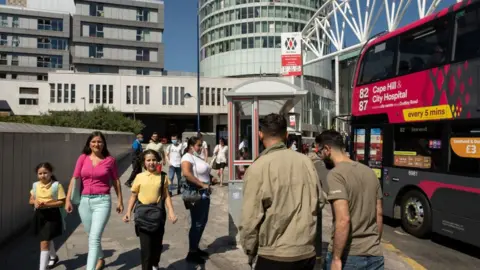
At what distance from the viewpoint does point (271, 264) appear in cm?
237

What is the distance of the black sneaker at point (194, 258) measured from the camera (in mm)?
5078

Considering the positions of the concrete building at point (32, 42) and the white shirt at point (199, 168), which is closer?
the white shirt at point (199, 168)

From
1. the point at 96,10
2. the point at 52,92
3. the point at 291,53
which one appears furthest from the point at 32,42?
the point at 291,53

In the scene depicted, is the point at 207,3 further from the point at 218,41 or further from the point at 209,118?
the point at 209,118

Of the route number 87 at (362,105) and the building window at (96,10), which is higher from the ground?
the building window at (96,10)

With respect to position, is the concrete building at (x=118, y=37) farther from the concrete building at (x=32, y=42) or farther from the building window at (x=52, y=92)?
the building window at (x=52, y=92)

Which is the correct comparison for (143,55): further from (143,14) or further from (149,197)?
(149,197)

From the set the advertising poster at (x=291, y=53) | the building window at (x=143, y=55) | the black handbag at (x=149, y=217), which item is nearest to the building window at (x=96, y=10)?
the building window at (x=143, y=55)

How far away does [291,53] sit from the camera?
3369cm

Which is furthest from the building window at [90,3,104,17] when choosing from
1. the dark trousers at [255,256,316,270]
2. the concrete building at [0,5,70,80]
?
the dark trousers at [255,256,316,270]

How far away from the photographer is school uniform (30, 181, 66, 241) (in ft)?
14.8

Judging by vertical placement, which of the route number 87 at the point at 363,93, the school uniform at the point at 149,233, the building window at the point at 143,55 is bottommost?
the school uniform at the point at 149,233

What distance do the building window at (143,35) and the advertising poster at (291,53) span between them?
4447cm

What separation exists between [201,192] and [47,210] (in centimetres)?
178
